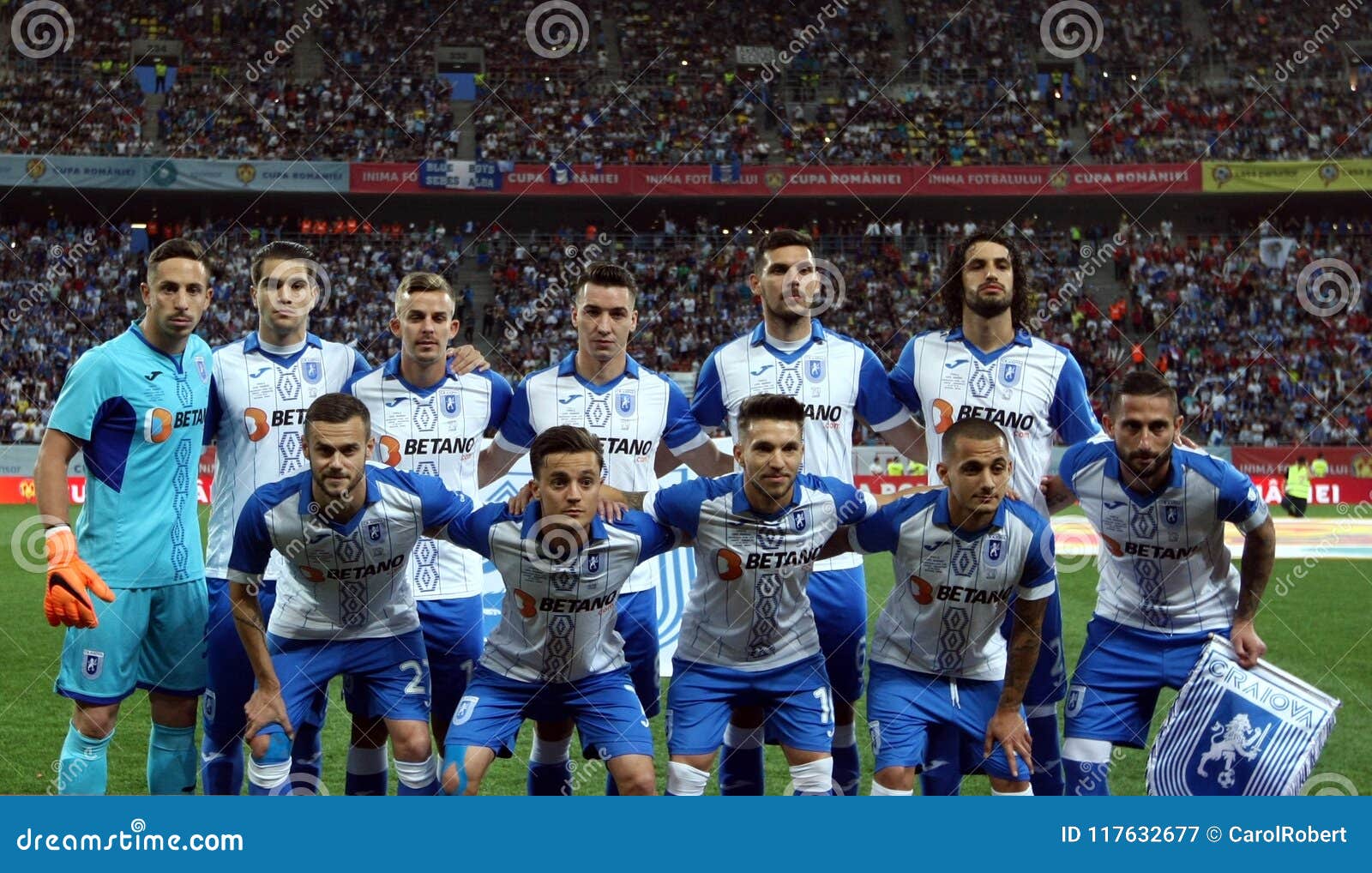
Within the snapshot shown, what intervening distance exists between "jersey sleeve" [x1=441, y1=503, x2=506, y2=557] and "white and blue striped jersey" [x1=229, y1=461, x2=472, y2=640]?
3 cm

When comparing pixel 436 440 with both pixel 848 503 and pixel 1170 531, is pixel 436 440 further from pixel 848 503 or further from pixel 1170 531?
pixel 1170 531

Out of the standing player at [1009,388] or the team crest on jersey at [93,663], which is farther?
the standing player at [1009,388]

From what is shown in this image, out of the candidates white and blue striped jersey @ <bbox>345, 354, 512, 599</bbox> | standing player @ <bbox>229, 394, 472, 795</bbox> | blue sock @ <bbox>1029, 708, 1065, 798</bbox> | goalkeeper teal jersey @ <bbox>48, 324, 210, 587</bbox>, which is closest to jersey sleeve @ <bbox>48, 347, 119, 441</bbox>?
goalkeeper teal jersey @ <bbox>48, 324, 210, 587</bbox>

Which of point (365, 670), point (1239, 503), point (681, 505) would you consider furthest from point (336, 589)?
point (1239, 503)

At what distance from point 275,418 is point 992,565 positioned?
2891 millimetres

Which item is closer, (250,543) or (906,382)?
(250,543)

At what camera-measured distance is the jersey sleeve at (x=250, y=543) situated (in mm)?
4719

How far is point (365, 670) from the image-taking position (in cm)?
492

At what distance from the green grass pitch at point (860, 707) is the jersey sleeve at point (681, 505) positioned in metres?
1.91

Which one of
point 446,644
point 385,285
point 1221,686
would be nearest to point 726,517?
point 446,644

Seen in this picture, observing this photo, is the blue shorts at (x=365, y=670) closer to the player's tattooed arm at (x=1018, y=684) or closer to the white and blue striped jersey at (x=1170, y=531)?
the player's tattooed arm at (x=1018, y=684)

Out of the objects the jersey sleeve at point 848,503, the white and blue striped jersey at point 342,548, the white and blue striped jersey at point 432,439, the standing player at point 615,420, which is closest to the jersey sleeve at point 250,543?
the white and blue striped jersey at point 342,548

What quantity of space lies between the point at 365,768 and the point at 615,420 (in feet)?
5.63

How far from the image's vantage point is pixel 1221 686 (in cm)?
477
